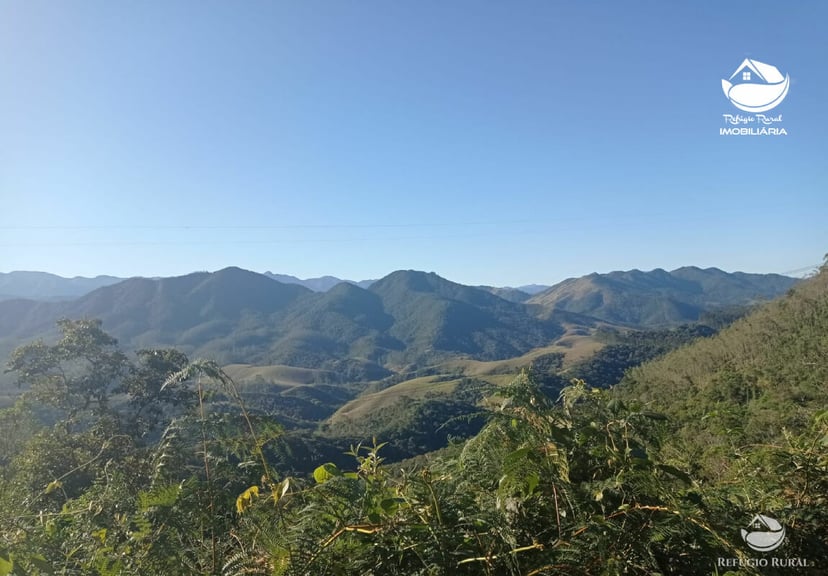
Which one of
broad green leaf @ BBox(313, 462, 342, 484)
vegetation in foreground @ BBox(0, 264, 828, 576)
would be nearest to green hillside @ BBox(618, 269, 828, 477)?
vegetation in foreground @ BBox(0, 264, 828, 576)

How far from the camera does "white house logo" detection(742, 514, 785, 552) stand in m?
1.23

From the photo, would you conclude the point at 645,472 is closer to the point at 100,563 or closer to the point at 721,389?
the point at 100,563

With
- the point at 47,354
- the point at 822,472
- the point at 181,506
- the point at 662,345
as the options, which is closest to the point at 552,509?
the point at 822,472

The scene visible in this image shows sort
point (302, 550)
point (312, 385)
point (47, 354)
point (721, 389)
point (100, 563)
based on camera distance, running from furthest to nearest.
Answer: point (312, 385) < point (721, 389) < point (47, 354) < point (100, 563) < point (302, 550)

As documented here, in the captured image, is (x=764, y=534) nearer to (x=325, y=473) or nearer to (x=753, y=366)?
(x=325, y=473)

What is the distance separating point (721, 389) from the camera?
30812 mm

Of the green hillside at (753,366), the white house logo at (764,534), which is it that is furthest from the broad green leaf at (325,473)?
the green hillside at (753,366)

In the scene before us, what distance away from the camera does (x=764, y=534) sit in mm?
1275

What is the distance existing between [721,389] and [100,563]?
37.1 m

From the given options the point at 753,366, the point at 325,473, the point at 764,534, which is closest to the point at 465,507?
the point at 325,473

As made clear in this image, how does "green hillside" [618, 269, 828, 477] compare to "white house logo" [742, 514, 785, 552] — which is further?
"green hillside" [618, 269, 828, 477]

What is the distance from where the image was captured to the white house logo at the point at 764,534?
1.23 metres

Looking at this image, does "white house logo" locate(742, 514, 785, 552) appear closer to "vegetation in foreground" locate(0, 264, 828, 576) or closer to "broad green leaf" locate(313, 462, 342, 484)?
"vegetation in foreground" locate(0, 264, 828, 576)

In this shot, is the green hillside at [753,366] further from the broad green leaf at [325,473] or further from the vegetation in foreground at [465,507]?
the broad green leaf at [325,473]
